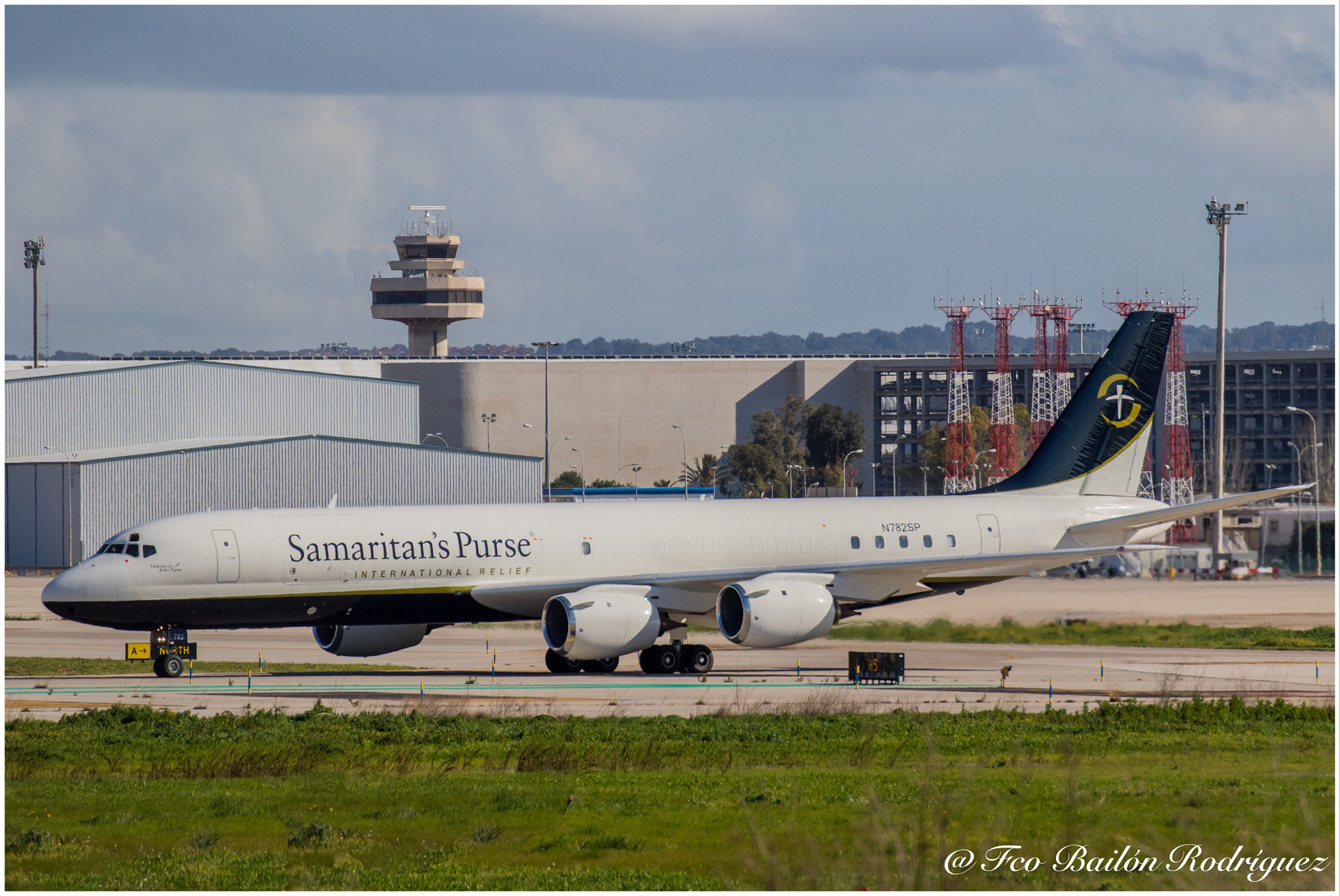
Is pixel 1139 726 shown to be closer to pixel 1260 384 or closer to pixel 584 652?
pixel 584 652

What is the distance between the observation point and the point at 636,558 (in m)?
39.7

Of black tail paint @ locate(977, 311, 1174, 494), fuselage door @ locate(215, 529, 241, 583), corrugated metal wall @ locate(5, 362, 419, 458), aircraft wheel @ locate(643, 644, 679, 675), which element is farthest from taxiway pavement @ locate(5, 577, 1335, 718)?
corrugated metal wall @ locate(5, 362, 419, 458)

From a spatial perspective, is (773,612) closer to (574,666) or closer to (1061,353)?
(574,666)

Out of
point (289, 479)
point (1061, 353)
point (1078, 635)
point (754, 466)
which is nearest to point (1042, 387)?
point (1061, 353)

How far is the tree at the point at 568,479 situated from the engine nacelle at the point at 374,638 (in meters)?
147

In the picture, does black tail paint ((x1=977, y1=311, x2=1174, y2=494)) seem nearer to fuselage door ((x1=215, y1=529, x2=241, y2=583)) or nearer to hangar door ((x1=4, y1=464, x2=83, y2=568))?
fuselage door ((x1=215, y1=529, x2=241, y2=583))

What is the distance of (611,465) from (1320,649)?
494ft

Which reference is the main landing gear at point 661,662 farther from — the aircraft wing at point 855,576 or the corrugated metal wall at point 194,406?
the corrugated metal wall at point 194,406

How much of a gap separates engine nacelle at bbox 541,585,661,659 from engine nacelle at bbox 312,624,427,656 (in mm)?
3879

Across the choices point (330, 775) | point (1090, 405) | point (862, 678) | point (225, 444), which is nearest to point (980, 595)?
→ point (1090, 405)

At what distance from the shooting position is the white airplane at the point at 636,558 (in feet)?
117

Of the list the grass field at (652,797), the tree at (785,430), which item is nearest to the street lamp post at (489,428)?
the tree at (785,430)

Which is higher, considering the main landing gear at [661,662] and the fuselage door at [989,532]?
the fuselage door at [989,532]

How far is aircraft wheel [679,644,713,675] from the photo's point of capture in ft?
129
